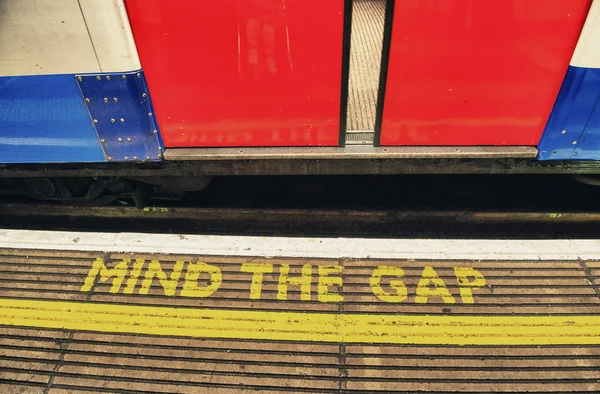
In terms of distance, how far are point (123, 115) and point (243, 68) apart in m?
0.92

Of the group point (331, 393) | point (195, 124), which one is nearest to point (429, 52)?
point (195, 124)

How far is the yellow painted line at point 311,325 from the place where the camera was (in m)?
2.65

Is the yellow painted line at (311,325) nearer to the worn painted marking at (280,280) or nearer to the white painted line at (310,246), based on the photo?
the worn painted marking at (280,280)

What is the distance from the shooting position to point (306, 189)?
4172 millimetres

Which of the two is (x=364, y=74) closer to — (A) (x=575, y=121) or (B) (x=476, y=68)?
(B) (x=476, y=68)

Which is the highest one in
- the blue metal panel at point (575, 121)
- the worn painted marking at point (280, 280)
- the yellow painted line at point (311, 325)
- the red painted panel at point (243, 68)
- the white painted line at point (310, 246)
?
the red painted panel at point (243, 68)

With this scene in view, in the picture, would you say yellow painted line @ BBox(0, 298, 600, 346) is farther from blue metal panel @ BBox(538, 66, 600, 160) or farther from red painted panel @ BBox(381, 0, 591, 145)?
red painted panel @ BBox(381, 0, 591, 145)

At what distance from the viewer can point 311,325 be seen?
275cm

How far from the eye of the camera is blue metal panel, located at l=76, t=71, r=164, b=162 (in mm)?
2717

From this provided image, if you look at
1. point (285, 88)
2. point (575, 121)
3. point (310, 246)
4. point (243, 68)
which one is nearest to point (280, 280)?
point (310, 246)

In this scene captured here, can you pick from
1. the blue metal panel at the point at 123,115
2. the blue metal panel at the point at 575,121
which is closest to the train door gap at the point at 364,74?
the blue metal panel at the point at 575,121

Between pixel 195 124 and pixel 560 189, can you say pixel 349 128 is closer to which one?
pixel 195 124

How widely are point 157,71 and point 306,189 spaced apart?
1915 millimetres

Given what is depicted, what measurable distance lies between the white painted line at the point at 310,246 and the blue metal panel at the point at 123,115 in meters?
0.72
